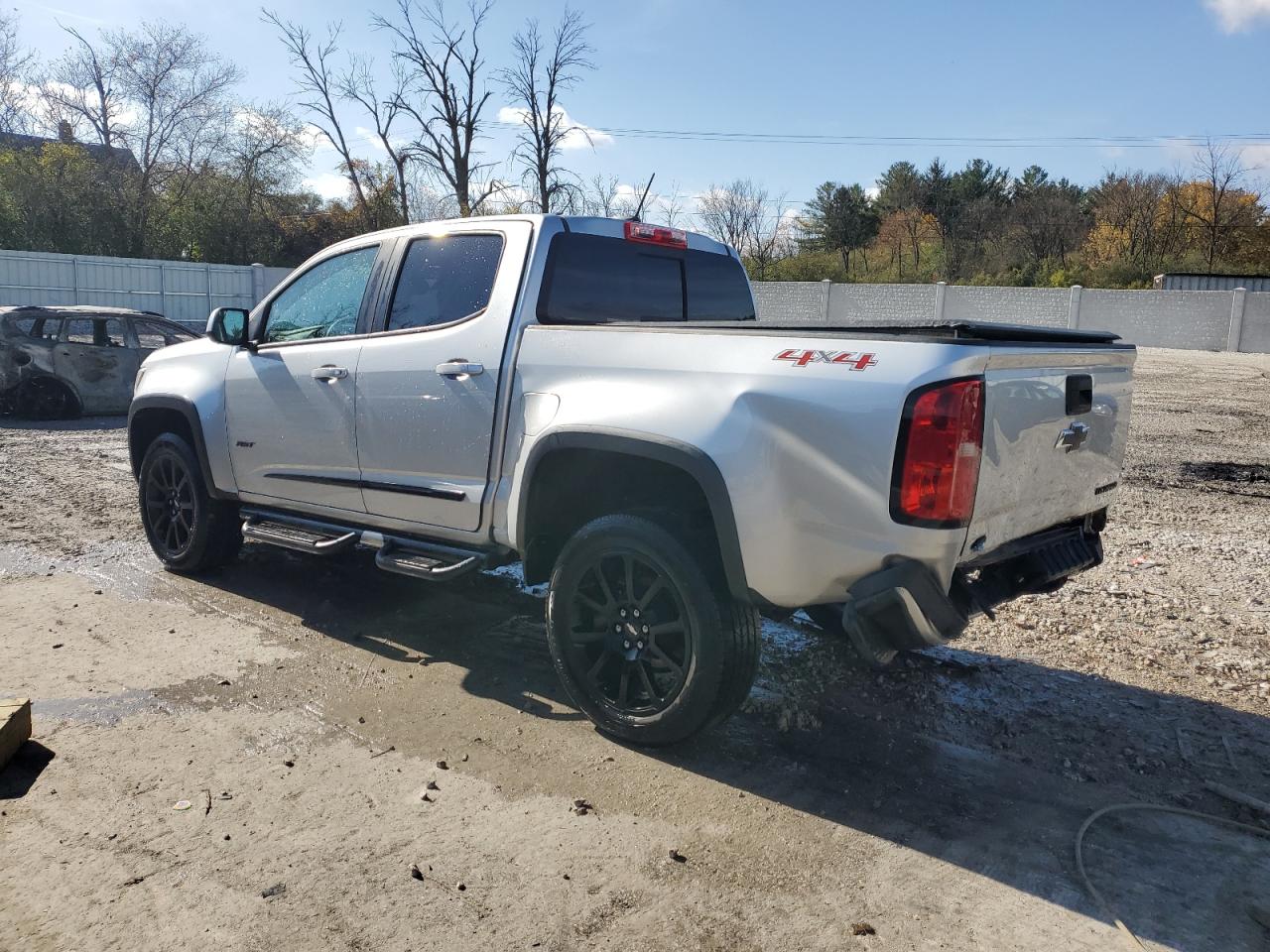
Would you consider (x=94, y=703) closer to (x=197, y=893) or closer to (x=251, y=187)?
(x=197, y=893)

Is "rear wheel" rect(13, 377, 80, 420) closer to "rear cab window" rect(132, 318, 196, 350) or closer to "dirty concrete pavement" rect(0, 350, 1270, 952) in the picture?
"rear cab window" rect(132, 318, 196, 350)

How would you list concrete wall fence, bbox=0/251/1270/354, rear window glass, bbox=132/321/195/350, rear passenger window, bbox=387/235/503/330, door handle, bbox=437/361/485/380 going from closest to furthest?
1. door handle, bbox=437/361/485/380
2. rear passenger window, bbox=387/235/503/330
3. rear window glass, bbox=132/321/195/350
4. concrete wall fence, bbox=0/251/1270/354

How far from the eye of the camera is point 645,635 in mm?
3580

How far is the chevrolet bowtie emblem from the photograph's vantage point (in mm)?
3363

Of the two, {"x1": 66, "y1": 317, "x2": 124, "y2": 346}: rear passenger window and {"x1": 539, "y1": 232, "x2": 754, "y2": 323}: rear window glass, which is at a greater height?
{"x1": 539, "y1": 232, "x2": 754, "y2": 323}: rear window glass

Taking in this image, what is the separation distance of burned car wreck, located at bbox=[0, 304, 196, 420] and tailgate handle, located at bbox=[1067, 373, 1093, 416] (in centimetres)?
1235

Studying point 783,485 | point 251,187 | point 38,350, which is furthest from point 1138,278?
point 783,485

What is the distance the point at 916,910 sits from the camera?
8.90 ft

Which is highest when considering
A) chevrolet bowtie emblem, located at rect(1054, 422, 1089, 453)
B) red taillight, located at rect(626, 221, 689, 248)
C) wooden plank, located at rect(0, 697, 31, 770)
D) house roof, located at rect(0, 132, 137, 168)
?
house roof, located at rect(0, 132, 137, 168)

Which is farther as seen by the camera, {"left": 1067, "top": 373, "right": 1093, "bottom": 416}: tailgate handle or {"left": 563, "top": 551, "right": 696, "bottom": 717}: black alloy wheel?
{"left": 563, "top": 551, "right": 696, "bottom": 717}: black alloy wheel

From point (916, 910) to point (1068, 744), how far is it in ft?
4.57

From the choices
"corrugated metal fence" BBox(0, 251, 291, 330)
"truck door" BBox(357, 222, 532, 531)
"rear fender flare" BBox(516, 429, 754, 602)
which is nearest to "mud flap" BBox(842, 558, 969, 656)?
"rear fender flare" BBox(516, 429, 754, 602)

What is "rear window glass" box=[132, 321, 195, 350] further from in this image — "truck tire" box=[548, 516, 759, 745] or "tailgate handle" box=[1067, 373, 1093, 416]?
"tailgate handle" box=[1067, 373, 1093, 416]

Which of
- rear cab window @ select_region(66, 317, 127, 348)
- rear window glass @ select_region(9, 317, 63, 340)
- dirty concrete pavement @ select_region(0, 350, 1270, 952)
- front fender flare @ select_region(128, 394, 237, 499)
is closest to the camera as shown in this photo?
dirty concrete pavement @ select_region(0, 350, 1270, 952)
